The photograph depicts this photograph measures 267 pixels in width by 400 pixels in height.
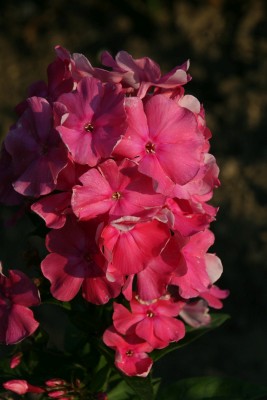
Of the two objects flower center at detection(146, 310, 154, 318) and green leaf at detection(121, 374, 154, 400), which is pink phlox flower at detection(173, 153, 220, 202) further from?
green leaf at detection(121, 374, 154, 400)

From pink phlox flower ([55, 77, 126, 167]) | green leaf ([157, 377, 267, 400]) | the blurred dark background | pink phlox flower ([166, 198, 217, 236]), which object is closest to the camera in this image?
pink phlox flower ([55, 77, 126, 167])

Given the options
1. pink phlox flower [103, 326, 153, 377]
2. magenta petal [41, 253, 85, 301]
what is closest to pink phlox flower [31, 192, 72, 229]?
magenta petal [41, 253, 85, 301]

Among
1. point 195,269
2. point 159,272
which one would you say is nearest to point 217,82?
point 195,269

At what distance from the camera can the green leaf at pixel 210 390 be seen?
1831 mm

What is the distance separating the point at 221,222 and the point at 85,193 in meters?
2.19

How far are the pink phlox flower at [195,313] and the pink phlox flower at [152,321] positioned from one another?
115 millimetres

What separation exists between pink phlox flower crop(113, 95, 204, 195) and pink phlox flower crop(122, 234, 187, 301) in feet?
0.48

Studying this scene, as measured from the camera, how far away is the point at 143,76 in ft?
4.75

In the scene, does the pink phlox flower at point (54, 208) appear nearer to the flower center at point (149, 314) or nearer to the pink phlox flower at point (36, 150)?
the pink phlox flower at point (36, 150)

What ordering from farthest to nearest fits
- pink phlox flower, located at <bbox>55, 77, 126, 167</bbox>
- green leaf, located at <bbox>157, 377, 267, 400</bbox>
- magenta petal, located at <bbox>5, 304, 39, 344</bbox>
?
green leaf, located at <bbox>157, 377, 267, 400</bbox>, magenta petal, located at <bbox>5, 304, 39, 344</bbox>, pink phlox flower, located at <bbox>55, 77, 126, 167</bbox>

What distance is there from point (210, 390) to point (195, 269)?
0.49 metres

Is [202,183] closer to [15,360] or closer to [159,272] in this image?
[159,272]

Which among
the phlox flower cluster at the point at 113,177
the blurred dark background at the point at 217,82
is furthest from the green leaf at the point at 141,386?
the blurred dark background at the point at 217,82

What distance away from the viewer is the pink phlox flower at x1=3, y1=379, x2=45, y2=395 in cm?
158
